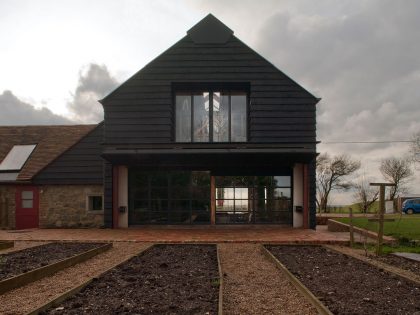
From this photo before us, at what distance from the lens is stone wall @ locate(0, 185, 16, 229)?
17.4 metres

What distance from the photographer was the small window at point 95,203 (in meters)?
17.0

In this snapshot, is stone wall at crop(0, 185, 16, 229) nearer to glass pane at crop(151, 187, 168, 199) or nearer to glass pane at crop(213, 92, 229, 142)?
glass pane at crop(151, 187, 168, 199)

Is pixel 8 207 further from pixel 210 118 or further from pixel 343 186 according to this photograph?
pixel 343 186

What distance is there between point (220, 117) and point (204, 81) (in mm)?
1682

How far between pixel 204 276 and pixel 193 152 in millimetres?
7582

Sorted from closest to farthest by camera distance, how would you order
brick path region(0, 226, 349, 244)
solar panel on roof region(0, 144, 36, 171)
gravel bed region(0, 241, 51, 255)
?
gravel bed region(0, 241, 51, 255) → brick path region(0, 226, 349, 244) → solar panel on roof region(0, 144, 36, 171)

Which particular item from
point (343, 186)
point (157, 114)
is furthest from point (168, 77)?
point (343, 186)

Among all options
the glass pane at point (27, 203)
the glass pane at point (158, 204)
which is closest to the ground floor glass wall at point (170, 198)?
the glass pane at point (158, 204)

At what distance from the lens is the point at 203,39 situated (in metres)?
16.0

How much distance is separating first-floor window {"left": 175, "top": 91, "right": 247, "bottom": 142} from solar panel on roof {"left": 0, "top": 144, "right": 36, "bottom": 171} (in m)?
8.52

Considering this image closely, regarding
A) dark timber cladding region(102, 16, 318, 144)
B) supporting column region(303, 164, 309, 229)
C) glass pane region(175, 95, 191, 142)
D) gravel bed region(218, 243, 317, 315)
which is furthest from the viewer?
glass pane region(175, 95, 191, 142)

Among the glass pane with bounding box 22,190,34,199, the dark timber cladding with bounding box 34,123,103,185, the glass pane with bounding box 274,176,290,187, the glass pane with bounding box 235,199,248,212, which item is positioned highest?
the dark timber cladding with bounding box 34,123,103,185

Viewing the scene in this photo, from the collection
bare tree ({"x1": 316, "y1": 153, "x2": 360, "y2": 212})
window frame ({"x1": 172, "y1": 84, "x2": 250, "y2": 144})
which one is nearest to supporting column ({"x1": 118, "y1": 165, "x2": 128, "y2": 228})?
window frame ({"x1": 172, "y1": 84, "x2": 250, "y2": 144})

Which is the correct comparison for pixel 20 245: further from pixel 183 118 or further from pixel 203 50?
pixel 203 50
